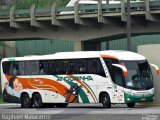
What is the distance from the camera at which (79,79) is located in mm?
34438

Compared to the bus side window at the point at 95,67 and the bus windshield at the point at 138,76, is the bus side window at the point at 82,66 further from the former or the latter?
the bus windshield at the point at 138,76

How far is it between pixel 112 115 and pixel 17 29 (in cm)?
3277

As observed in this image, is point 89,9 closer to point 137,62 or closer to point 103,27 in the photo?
point 103,27

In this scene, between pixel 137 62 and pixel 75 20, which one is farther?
pixel 75 20

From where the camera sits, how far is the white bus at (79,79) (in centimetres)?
3269

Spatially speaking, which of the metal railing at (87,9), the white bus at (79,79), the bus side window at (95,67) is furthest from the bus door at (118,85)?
the metal railing at (87,9)

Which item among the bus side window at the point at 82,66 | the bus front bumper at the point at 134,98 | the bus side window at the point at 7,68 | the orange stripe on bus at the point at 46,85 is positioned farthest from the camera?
the bus side window at the point at 7,68

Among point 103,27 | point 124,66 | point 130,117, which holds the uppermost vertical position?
point 103,27

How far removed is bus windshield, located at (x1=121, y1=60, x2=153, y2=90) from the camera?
3262 centimetres

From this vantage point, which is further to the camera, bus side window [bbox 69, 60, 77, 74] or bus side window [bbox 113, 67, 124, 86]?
bus side window [bbox 69, 60, 77, 74]

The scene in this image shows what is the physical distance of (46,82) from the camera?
3631cm

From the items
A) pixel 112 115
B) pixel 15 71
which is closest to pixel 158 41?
pixel 15 71

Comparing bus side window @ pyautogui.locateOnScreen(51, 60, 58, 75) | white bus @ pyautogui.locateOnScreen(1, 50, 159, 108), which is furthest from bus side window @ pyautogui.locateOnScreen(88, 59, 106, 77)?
bus side window @ pyautogui.locateOnScreen(51, 60, 58, 75)

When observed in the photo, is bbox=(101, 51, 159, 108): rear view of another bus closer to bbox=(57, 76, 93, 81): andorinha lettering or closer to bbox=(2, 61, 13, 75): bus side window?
bbox=(57, 76, 93, 81): andorinha lettering
